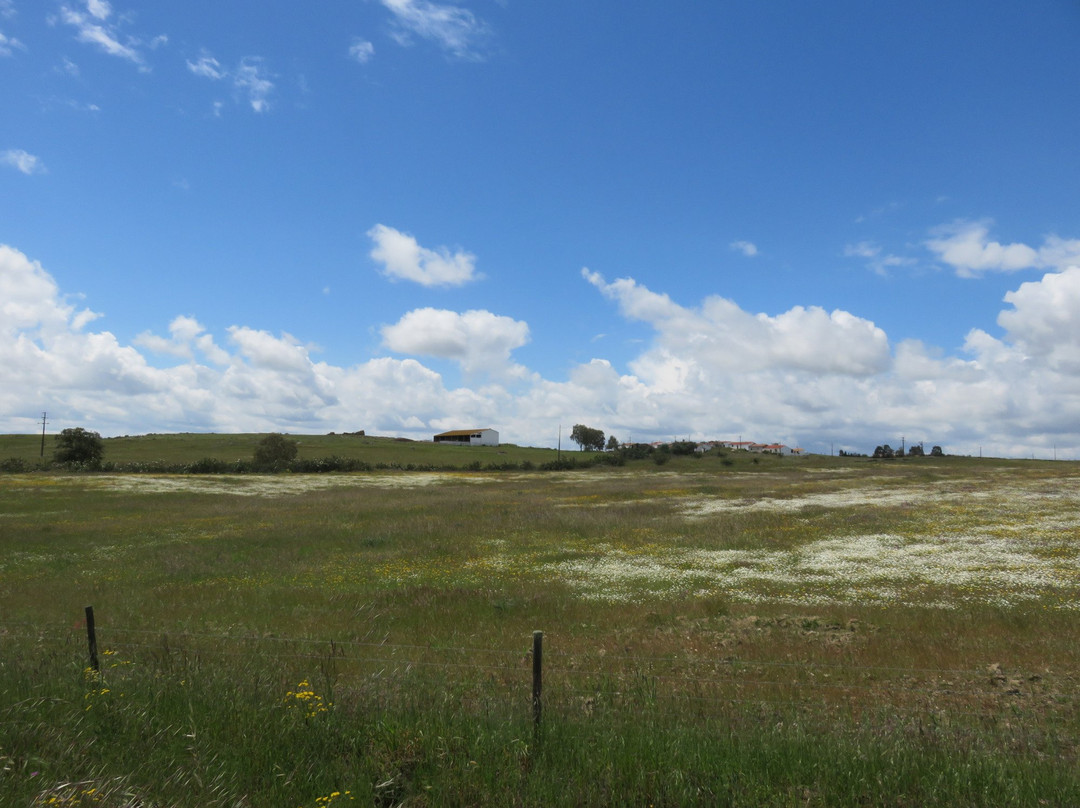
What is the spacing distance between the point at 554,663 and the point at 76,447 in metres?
119

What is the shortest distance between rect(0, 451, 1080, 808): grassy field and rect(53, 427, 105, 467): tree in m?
83.9

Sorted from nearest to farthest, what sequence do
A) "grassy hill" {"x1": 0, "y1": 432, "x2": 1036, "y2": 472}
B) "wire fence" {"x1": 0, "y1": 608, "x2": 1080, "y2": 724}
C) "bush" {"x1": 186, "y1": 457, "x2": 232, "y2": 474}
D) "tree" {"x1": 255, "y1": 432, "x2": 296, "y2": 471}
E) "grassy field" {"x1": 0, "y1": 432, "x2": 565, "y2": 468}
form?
"wire fence" {"x1": 0, "y1": 608, "x2": 1080, "y2": 724}
"bush" {"x1": 186, "y1": 457, "x2": 232, "y2": 474}
"tree" {"x1": 255, "y1": 432, "x2": 296, "y2": 471}
"grassy hill" {"x1": 0, "y1": 432, "x2": 1036, "y2": 472}
"grassy field" {"x1": 0, "y1": 432, "x2": 565, "y2": 468}

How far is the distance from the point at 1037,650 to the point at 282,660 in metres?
15.4

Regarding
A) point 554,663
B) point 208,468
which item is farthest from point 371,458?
point 554,663

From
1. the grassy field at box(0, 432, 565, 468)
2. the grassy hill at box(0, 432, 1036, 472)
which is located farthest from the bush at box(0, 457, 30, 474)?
the grassy field at box(0, 432, 565, 468)

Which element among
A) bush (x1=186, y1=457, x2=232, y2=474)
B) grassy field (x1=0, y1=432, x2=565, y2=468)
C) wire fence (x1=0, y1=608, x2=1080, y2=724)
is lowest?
wire fence (x1=0, y1=608, x2=1080, y2=724)

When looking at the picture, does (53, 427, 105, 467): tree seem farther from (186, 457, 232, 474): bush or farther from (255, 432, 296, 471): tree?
(255, 432, 296, 471): tree

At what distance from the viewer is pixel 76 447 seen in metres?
102

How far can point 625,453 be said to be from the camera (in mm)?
130250

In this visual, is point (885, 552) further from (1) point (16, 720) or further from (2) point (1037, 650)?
(1) point (16, 720)

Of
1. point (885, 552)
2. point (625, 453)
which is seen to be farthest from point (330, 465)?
point (885, 552)

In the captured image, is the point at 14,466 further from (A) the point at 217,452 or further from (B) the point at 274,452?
(A) the point at 217,452

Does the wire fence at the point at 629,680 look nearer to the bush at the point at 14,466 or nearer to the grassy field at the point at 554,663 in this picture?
the grassy field at the point at 554,663

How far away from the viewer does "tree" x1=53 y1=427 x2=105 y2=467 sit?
100 metres
